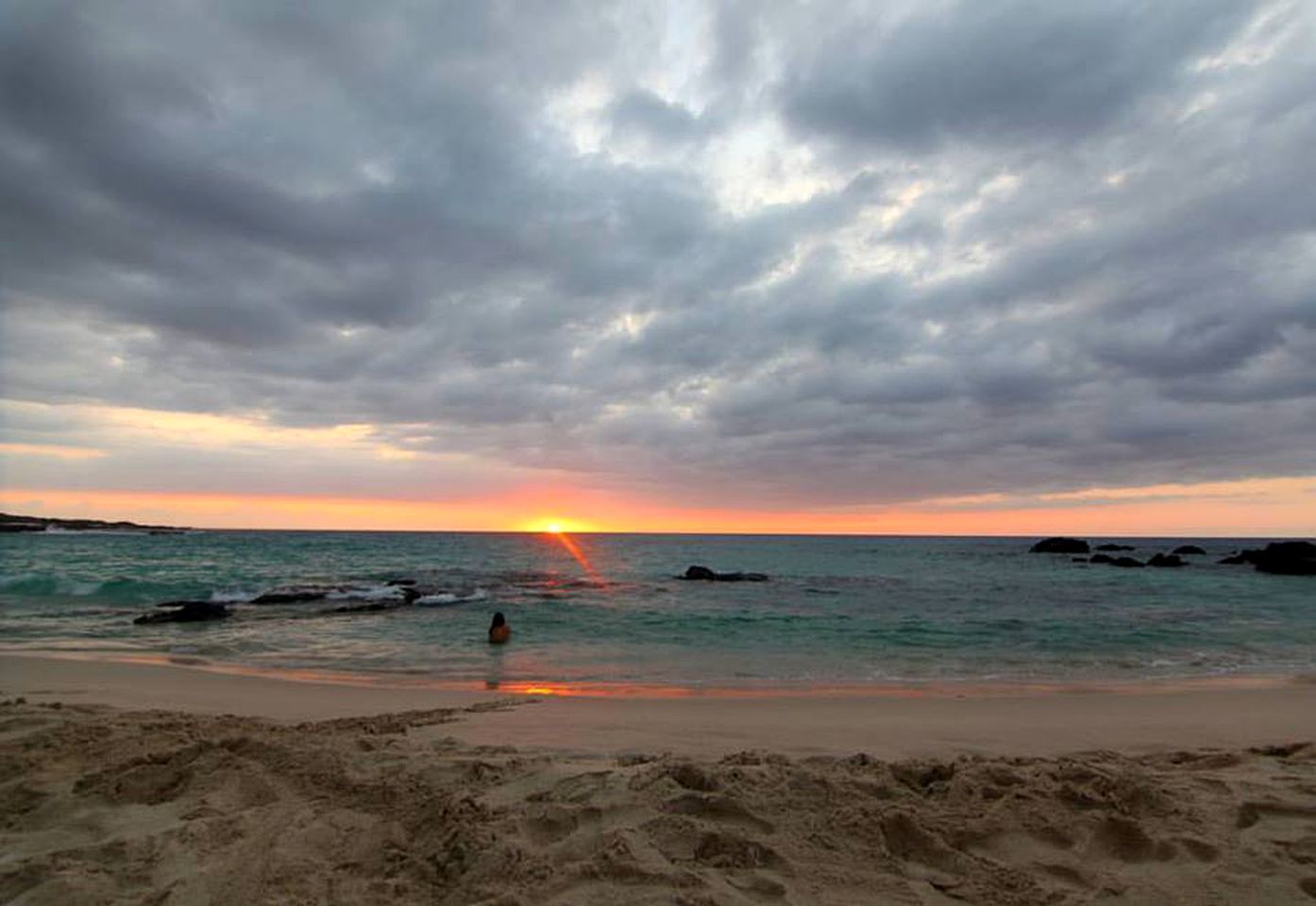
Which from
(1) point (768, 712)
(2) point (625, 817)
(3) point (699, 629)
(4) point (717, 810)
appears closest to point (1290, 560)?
(3) point (699, 629)

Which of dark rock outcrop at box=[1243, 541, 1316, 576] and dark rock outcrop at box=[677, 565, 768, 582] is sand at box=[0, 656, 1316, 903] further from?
dark rock outcrop at box=[1243, 541, 1316, 576]

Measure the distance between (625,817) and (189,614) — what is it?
20589mm

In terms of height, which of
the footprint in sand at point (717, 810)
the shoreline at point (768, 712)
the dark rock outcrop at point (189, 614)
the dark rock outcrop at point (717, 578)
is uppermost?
the footprint in sand at point (717, 810)

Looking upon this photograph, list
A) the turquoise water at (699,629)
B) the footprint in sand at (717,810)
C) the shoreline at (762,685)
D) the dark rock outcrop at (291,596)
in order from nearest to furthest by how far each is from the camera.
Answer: the footprint in sand at (717,810), the shoreline at (762,685), the turquoise water at (699,629), the dark rock outcrop at (291,596)

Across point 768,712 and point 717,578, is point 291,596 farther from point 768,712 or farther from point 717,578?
point 717,578

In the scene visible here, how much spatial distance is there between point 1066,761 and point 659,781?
345 cm

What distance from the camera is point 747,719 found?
8461 mm

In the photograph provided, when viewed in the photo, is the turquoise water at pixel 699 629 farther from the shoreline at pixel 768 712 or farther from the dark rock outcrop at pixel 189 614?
the shoreline at pixel 768 712

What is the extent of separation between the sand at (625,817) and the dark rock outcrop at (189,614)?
14344 mm

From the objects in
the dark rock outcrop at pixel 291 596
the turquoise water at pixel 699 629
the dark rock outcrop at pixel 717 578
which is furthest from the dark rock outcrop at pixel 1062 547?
the dark rock outcrop at pixel 291 596

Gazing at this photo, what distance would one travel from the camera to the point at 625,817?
4.28m

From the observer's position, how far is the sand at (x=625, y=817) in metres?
3.61

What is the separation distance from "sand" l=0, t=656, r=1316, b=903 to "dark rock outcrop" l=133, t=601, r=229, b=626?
1434 cm

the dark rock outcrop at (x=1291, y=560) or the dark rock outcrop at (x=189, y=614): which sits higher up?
the dark rock outcrop at (x=1291, y=560)
